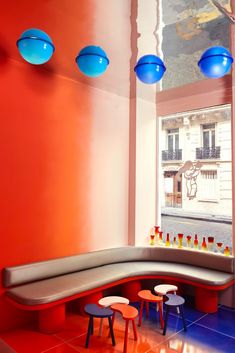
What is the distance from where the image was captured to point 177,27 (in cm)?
489

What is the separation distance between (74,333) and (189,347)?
1318mm

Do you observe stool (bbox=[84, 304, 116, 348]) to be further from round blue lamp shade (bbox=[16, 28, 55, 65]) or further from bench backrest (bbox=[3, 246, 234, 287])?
round blue lamp shade (bbox=[16, 28, 55, 65])

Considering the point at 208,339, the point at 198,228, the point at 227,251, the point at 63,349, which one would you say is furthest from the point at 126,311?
the point at 198,228

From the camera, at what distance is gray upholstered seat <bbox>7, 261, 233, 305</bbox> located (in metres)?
3.16

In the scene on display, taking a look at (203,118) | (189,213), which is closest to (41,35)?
(203,118)

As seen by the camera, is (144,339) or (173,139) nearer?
(144,339)

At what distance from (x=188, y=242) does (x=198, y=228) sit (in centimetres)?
29

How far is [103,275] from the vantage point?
12.8 feet

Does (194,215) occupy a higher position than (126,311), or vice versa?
(194,215)

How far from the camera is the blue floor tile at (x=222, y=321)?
3524mm

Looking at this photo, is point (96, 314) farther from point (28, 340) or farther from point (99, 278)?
point (28, 340)

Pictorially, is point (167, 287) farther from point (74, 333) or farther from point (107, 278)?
point (74, 333)

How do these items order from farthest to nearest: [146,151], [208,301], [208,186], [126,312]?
[146,151] → [208,186] → [208,301] → [126,312]

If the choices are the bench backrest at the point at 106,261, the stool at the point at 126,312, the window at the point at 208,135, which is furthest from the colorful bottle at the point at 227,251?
the stool at the point at 126,312
